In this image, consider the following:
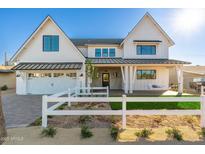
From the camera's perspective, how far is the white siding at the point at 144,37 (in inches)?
811

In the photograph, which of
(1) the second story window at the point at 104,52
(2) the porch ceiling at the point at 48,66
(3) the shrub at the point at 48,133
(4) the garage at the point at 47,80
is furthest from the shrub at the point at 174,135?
(1) the second story window at the point at 104,52

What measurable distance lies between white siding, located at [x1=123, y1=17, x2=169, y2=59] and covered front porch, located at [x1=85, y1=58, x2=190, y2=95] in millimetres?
1177

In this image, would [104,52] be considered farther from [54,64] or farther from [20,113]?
[20,113]

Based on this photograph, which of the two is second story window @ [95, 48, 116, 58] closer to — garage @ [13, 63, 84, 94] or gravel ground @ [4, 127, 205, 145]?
garage @ [13, 63, 84, 94]

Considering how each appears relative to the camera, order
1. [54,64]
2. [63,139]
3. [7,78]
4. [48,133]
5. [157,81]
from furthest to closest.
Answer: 1. [7,78]
2. [157,81]
3. [54,64]
4. [48,133]
5. [63,139]

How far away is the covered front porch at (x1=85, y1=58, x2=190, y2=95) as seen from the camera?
18.2 metres

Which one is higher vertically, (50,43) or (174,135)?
(50,43)

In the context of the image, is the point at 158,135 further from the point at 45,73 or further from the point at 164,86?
the point at 164,86

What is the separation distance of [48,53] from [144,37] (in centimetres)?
1080

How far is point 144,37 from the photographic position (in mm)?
20703

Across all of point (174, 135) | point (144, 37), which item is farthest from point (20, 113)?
point (144, 37)

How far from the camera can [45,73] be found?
18469 millimetres
